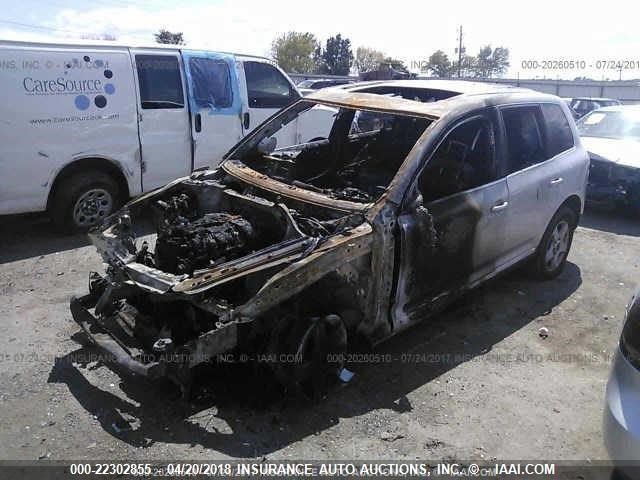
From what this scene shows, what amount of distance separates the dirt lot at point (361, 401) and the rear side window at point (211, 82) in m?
3.16

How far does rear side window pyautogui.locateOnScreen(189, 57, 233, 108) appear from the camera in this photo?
6.96 meters

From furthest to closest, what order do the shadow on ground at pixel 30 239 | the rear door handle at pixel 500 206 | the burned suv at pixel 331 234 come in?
1. the shadow on ground at pixel 30 239
2. the rear door handle at pixel 500 206
3. the burned suv at pixel 331 234

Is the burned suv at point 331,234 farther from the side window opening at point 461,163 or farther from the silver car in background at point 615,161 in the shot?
the silver car in background at point 615,161

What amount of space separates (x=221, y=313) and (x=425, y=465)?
54.0 inches

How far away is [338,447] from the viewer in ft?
10.1

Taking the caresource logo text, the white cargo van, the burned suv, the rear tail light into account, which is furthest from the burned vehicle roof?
the caresource logo text

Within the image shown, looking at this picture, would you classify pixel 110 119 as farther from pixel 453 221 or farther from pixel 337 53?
pixel 337 53

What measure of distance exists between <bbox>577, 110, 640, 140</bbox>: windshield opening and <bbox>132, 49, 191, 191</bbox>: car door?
6593 millimetres

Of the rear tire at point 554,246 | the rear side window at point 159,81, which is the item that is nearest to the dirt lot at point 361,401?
the rear tire at point 554,246

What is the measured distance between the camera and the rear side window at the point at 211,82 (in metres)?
6.96

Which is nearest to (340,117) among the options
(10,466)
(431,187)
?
(431,187)

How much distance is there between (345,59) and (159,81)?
53.3 m

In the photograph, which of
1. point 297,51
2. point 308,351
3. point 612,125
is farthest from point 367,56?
point 308,351

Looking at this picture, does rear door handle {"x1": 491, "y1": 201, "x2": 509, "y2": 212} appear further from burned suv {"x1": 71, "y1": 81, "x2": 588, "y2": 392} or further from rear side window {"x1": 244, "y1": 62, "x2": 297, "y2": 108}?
rear side window {"x1": 244, "y1": 62, "x2": 297, "y2": 108}
